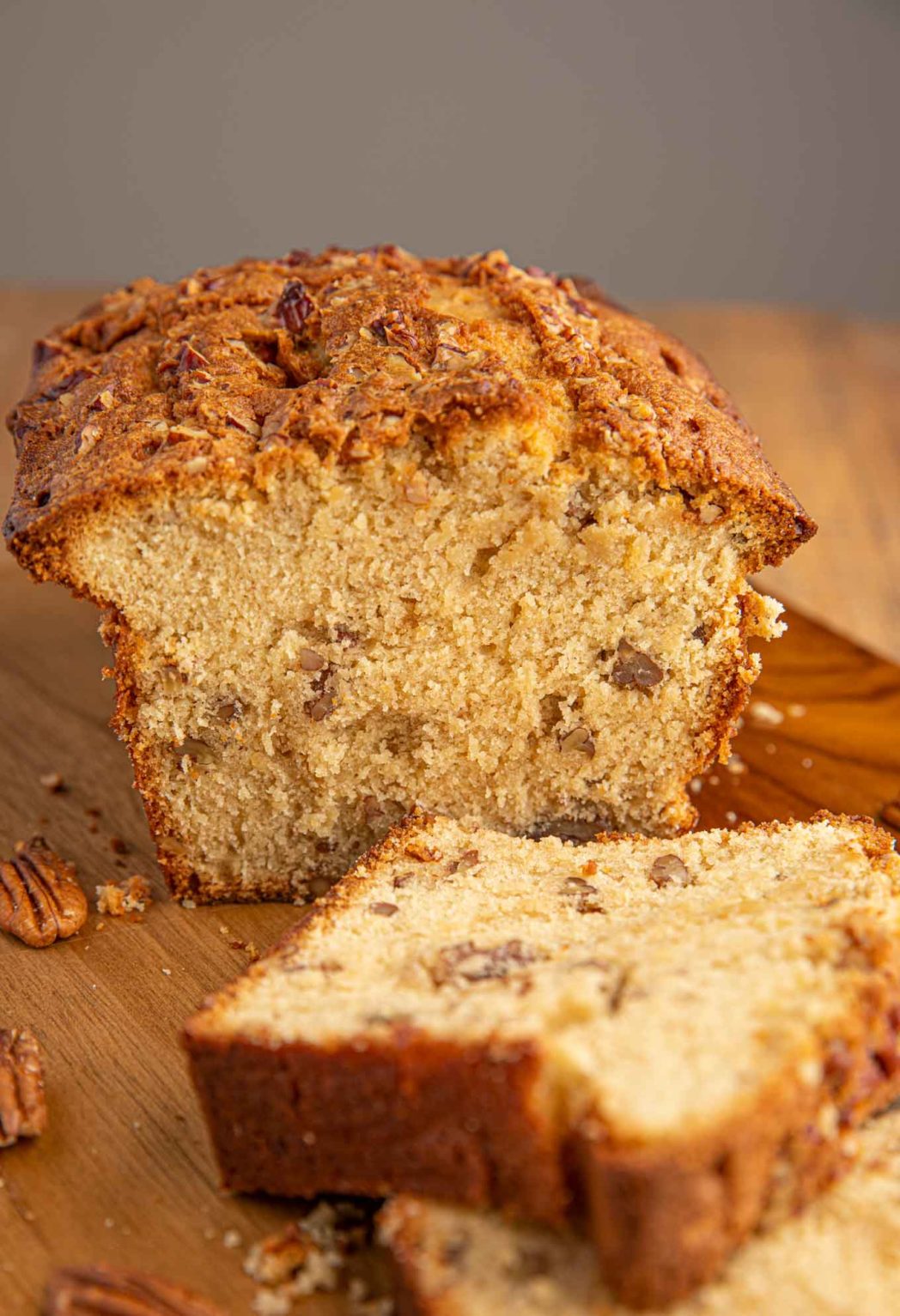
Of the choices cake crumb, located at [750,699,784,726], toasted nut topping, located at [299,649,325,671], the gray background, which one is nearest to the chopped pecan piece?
toasted nut topping, located at [299,649,325,671]

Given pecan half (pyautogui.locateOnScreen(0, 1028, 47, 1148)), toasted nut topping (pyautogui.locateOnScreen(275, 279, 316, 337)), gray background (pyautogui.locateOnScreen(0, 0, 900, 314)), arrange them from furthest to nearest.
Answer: gray background (pyautogui.locateOnScreen(0, 0, 900, 314)) < toasted nut topping (pyautogui.locateOnScreen(275, 279, 316, 337)) < pecan half (pyautogui.locateOnScreen(0, 1028, 47, 1148))

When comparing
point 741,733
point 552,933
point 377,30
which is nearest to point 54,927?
point 552,933

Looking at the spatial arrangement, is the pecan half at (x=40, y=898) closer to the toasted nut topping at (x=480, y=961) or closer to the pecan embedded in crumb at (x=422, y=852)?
the pecan embedded in crumb at (x=422, y=852)

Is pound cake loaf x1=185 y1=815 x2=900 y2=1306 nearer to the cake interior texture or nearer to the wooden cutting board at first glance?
the wooden cutting board

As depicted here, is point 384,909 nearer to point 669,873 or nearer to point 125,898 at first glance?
point 669,873

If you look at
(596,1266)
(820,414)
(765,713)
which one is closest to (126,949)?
(596,1266)

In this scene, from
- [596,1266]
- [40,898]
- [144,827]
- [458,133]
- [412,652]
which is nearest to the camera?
[596,1266]

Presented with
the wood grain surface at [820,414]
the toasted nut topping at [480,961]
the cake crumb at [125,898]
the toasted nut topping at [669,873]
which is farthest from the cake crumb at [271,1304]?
the wood grain surface at [820,414]
